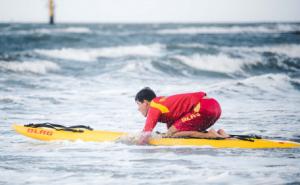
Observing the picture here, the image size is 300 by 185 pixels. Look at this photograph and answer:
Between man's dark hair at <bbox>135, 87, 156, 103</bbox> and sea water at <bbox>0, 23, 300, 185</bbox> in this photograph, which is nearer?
sea water at <bbox>0, 23, 300, 185</bbox>

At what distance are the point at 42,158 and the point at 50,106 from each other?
4846 mm

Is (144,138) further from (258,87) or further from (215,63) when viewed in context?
(215,63)

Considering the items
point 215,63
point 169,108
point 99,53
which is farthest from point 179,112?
point 99,53

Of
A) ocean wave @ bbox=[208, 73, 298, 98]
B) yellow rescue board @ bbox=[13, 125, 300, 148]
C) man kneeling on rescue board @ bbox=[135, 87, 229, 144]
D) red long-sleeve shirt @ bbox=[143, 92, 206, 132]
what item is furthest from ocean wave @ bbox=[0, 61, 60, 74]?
red long-sleeve shirt @ bbox=[143, 92, 206, 132]

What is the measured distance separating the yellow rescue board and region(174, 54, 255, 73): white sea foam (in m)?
15.3

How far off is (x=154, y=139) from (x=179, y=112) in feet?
1.81

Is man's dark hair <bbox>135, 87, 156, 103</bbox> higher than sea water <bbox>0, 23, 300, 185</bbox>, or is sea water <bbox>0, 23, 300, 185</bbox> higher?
man's dark hair <bbox>135, 87, 156, 103</bbox>

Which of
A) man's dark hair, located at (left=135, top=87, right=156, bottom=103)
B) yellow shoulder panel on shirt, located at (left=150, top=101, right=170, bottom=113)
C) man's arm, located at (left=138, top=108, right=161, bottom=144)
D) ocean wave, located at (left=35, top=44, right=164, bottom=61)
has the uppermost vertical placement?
ocean wave, located at (left=35, top=44, right=164, bottom=61)

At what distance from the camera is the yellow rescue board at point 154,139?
6.65 metres

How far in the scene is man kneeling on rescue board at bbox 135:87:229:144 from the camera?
637cm

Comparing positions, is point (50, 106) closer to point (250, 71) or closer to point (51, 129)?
point (51, 129)

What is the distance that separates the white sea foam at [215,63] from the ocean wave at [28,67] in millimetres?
6218

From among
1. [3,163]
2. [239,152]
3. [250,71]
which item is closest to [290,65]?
[250,71]

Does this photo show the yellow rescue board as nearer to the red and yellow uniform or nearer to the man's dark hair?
the red and yellow uniform
